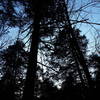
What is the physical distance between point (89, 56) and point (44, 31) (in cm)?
1281

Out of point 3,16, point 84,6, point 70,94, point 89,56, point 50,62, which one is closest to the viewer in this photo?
point 84,6

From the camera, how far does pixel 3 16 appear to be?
789 cm

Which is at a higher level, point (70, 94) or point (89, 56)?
point (89, 56)

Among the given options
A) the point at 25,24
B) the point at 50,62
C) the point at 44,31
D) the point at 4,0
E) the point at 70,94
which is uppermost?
the point at 4,0

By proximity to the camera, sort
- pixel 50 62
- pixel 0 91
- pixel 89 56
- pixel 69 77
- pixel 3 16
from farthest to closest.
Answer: pixel 69 77 → pixel 89 56 → pixel 0 91 → pixel 50 62 → pixel 3 16

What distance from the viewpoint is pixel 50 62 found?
32.9ft

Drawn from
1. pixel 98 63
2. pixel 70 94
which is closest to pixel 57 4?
pixel 70 94

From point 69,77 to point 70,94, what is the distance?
20.7 ft

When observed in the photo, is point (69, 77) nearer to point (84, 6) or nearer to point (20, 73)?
point (20, 73)

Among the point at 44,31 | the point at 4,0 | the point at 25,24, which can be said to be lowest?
the point at 44,31

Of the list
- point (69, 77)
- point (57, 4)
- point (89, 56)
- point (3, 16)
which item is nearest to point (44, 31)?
point (57, 4)

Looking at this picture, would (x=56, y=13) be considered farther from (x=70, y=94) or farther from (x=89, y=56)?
(x=89, y=56)

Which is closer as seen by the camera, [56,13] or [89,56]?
[56,13]

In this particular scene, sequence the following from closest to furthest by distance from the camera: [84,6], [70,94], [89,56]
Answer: [84,6] < [70,94] < [89,56]
